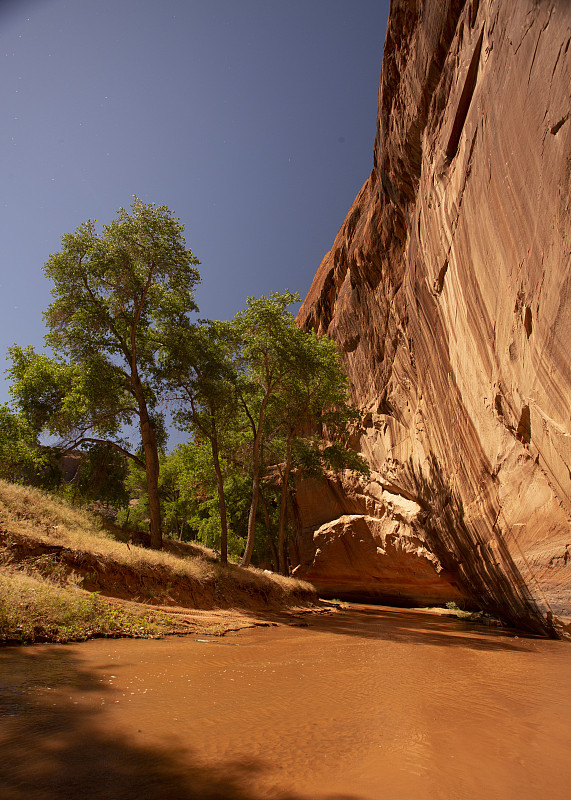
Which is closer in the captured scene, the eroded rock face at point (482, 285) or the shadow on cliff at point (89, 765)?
the shadow on cliff at point (89, 765)

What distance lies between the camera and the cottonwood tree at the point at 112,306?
661 inches

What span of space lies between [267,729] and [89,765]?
51.4 inches

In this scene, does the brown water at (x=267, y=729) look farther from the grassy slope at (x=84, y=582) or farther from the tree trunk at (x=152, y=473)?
the tree trunk at (x=152, y=473)

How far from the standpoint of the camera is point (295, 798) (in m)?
2.13

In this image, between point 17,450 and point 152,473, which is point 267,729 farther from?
point 17,450

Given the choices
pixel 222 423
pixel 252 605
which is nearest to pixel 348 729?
pixel 252 605

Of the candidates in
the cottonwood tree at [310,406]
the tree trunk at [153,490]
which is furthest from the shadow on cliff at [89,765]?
the cottonwood tree at [310,406]

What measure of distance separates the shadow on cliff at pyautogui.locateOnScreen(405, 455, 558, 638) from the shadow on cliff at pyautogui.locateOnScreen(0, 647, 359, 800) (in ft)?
40.9

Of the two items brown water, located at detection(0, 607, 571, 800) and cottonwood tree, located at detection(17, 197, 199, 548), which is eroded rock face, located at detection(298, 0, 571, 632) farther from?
cottonwood tree, located at detection(17, 197, 199, 548)

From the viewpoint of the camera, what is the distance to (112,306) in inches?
718

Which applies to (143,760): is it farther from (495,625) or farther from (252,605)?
(495,625)

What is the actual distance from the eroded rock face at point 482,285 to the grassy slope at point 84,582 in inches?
320

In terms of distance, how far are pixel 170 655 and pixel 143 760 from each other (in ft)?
12.5

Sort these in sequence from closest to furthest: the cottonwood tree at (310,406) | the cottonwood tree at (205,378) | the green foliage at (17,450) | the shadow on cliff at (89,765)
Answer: the shadow on cliff at (89,765) < the green foliage at (17,450) < the cottonwood tree at (205,378) < the cottonwood tree at (310,406)
